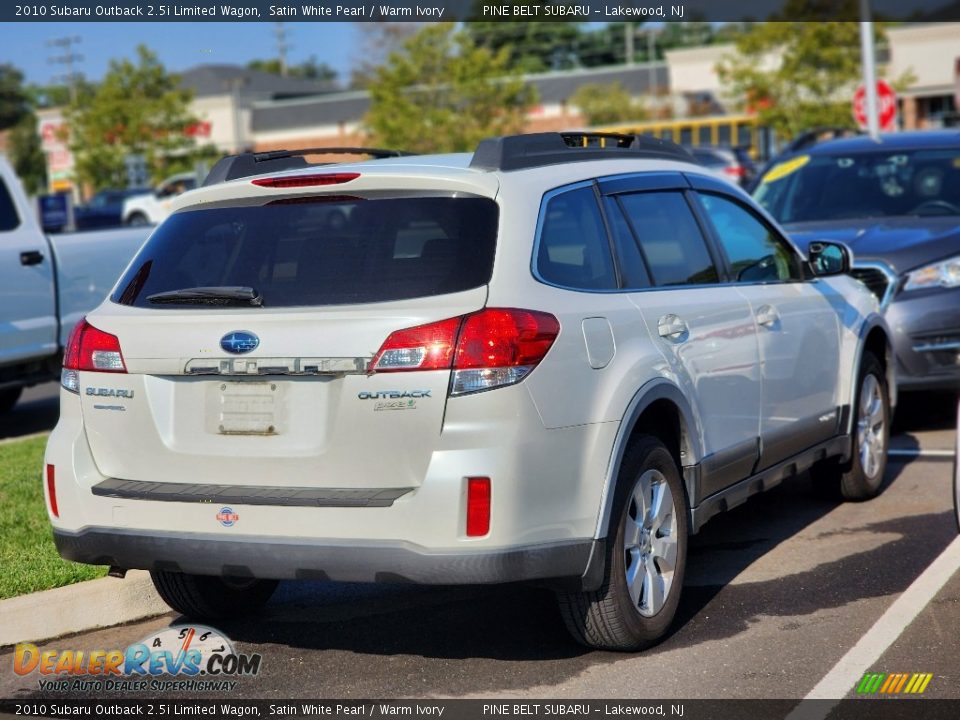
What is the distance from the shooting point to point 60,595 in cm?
550

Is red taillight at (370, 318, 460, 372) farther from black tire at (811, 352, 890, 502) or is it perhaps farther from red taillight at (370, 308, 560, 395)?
black tire at (811, 352, 890, 502)

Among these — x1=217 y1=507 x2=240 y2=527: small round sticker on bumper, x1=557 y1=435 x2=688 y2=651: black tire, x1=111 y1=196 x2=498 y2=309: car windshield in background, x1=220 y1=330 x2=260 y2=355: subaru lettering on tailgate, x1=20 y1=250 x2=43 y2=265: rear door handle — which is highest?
x1=111 y1=196 x2=498 y2=309: car windshield in background

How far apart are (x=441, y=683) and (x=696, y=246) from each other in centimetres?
218

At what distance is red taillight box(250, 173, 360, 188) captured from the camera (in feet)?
16.0

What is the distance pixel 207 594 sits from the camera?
5480mm

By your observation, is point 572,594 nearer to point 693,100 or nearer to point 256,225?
point 256,225

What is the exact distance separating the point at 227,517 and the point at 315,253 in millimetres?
941

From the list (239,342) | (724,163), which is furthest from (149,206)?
(239,342)

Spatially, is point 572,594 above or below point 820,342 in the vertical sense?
below

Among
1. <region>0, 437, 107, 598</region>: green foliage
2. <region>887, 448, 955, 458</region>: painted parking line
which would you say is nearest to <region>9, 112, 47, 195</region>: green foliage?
<region>0, 437, 107, 598</region>: green foliage

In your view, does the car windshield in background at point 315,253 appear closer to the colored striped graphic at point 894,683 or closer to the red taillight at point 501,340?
the red taillight at point 501,340

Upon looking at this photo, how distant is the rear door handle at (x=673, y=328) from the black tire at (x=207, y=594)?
1963 mm

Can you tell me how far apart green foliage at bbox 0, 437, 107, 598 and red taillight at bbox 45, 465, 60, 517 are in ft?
2.66

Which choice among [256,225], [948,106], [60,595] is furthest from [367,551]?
[948,106]
